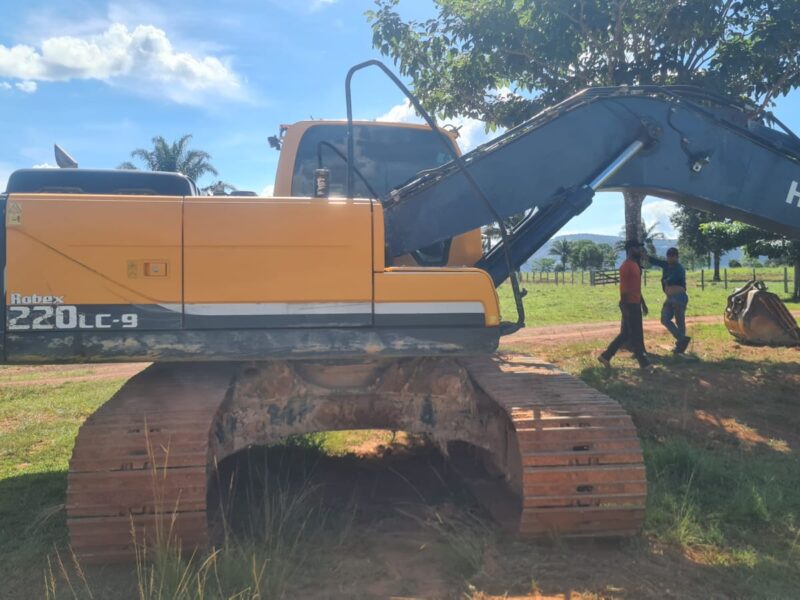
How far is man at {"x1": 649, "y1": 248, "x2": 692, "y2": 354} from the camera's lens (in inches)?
400

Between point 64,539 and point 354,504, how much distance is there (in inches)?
70.0

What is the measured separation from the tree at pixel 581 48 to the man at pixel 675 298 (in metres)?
1.35

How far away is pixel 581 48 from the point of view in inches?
343

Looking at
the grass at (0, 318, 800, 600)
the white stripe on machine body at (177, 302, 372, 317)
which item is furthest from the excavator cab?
the grass at (0, 318, 800, 600)

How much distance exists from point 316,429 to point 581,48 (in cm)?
692

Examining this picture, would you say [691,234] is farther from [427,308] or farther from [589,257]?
[427,308]

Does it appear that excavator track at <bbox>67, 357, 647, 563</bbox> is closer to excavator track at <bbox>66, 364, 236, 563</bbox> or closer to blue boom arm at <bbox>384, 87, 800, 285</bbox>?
excavator track at <bbox>66, 364, 236, 563</bbox>

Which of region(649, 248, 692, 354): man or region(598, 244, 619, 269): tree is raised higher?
region(598, 244, 619, 269): tree

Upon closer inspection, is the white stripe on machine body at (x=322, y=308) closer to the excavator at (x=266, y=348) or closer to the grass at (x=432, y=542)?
the excavator at (x=266, y=348)

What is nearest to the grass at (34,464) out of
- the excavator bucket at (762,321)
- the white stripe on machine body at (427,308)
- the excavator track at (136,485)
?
the excavator track at (136,485)

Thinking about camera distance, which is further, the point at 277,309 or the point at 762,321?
the point at 762,321

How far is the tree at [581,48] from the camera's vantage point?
8.11m

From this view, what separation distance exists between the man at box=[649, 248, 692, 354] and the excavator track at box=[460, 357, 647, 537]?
A: 7186mm

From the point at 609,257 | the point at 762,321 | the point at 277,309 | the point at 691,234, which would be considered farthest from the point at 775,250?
the point at 609,257
